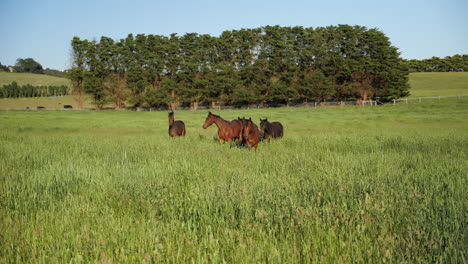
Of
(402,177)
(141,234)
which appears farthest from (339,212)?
(402,177)

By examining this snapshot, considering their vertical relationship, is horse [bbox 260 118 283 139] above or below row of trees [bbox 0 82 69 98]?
below

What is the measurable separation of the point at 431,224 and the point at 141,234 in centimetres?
391

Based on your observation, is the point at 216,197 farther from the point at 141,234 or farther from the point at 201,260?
the point at 201,260

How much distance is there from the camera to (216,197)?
5.83 m

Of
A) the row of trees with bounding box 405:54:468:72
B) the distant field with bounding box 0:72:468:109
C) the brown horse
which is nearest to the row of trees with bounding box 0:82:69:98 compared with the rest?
the distant field with bounding box 0:72:468:109

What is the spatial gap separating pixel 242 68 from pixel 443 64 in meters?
119

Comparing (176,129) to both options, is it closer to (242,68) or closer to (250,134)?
(250,134)

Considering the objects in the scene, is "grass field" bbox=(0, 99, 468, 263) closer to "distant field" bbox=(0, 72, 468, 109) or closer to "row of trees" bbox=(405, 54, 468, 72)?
"distant field" bbox=(0, 72, 468, 109)

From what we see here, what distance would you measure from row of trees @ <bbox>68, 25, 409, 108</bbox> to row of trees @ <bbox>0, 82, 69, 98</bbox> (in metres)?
50.2

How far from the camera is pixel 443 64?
149 metres

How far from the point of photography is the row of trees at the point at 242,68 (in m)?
70.2

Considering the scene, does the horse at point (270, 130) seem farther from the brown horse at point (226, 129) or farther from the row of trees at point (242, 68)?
the row of trees at point (242, 68)

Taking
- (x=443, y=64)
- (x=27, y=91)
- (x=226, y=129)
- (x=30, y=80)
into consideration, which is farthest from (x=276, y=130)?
(x=30, y=80)

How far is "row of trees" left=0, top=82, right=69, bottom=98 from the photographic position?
363 feet
